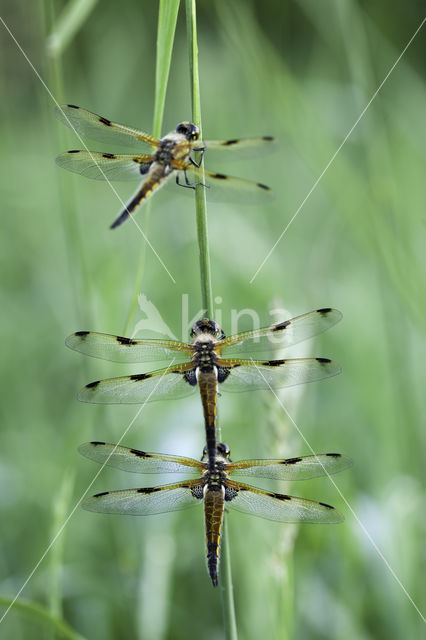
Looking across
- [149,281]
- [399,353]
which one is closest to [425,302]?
[399,353]

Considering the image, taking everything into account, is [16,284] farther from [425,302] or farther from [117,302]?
[425,302]

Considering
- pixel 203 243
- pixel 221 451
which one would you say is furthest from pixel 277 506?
pixel 203 243

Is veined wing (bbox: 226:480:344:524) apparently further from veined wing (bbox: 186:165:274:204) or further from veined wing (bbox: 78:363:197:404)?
veined wing (bbox: 186:165:274:204)

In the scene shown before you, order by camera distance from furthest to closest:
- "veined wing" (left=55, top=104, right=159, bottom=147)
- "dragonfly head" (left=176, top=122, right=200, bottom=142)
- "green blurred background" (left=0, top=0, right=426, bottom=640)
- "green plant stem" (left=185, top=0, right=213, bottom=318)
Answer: "green blurred background" (left=0, top=0, right=426, bottom=640)
"veined wing" (left=55, top=104, right=159, bottom=147)
"dragonfly head" (left=176, top=122, right=200, bottom=142)
"green plant stem" (left=185, top=0, right=213, bottom=318)

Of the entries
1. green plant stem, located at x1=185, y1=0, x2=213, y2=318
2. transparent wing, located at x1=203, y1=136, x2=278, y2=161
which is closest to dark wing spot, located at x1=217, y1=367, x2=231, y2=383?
green plant stem, located at x1=185, y1=0, x2=213, y2=318

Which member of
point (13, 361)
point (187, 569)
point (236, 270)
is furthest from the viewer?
point (236, 270)
